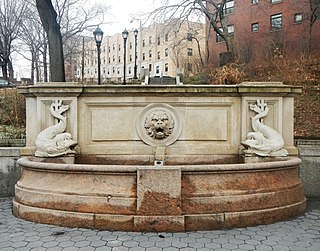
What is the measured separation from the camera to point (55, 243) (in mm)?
4883

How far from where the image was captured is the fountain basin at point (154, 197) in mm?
5363

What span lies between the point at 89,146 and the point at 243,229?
11.2 feet

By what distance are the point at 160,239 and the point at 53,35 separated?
11.1 metres

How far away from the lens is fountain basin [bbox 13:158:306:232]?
5.36 m

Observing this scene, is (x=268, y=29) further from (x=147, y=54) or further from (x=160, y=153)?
(x=147, y=54)

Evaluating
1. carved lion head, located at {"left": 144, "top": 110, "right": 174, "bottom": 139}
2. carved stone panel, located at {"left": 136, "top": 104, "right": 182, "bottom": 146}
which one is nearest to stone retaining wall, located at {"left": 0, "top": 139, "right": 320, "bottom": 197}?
carved stone panel, located at {"left": 136, "top": 104, "right": 182, "bottom": 146}

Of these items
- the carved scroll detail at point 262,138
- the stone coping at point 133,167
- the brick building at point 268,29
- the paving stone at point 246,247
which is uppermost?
the brick building at point 268,29

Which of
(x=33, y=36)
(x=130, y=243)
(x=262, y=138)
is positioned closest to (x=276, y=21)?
(x=33, y=36)

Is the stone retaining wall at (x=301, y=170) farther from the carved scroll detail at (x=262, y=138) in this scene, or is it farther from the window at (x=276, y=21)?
the window at (x=276, y=21)

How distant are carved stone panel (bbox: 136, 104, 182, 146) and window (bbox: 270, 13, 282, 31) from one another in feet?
103

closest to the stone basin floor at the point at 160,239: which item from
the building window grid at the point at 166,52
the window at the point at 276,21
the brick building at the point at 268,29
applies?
the brick building at the point at 268,29

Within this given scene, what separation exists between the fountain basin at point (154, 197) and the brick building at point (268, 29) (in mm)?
22027

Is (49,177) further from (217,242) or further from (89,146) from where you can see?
(217,242)

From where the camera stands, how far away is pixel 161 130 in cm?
705
